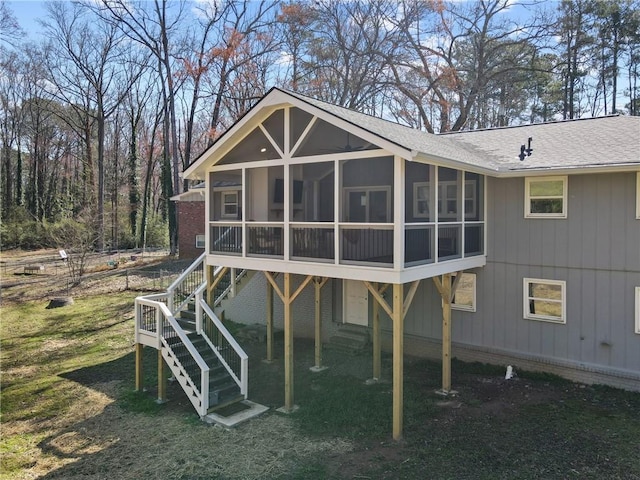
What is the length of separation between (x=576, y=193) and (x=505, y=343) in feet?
13.0

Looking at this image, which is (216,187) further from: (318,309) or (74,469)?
(74,469)

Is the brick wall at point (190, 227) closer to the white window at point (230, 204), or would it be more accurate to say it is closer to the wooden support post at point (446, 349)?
the white window at point (230, 204)

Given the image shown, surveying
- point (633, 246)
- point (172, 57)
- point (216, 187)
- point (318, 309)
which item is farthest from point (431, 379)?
point (172, 57)

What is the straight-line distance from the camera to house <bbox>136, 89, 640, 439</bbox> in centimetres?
914

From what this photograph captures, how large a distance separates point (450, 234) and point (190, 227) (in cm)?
2127

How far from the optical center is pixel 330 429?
8891mm

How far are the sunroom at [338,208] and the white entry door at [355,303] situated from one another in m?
2.15

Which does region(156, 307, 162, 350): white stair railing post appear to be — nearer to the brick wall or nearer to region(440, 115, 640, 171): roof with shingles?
region(440, 115, 640, 171): roof with shingles

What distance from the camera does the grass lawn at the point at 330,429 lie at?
7496mm

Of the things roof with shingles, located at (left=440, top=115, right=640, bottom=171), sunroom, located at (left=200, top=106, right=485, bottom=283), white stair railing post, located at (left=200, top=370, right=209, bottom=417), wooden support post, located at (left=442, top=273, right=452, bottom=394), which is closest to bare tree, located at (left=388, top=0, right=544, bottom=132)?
roof with shingles, located at (left=440, top=115, right=640, bottom=171)

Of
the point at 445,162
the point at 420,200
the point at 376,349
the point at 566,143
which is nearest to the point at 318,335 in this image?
the point at 376,349

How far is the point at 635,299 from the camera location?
9844 mm

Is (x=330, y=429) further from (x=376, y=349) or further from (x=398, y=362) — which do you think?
(x=376, y=349)

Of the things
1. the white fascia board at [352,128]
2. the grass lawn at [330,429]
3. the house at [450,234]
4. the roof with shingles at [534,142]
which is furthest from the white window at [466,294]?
the white fascia board at [352,128]
